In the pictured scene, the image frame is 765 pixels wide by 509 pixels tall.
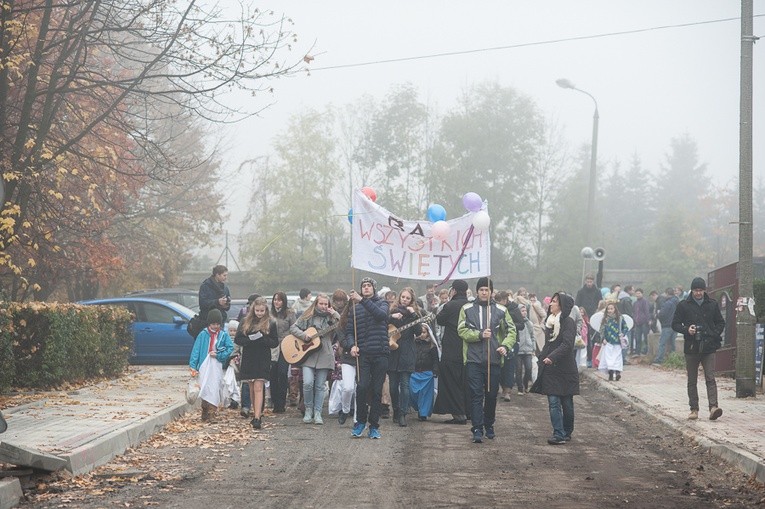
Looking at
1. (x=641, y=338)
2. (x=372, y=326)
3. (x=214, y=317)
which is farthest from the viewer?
(x=641, y=338)

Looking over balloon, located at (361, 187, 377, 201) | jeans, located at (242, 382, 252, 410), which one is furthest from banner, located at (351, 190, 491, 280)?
jeans, located at (242, 382, 252, 410)

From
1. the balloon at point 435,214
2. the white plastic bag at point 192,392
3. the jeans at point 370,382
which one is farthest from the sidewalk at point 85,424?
the balloon at point 435,214

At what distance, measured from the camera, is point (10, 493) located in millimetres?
9203

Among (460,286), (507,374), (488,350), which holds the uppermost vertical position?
(460,286)

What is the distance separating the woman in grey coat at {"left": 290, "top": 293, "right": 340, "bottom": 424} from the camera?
16266mm

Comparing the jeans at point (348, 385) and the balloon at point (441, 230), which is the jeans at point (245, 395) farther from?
the balloon at point (441, 230)

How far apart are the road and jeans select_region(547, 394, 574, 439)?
0.20 metres

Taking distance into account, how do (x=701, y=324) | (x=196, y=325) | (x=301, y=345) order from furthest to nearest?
(x=196, y=325) → (x=301, y=345) → (x=701, y=324)

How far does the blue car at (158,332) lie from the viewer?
89.7ft

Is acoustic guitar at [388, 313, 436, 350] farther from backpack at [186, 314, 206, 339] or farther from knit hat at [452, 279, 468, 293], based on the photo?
backpack at [186, 314, 206, 339]

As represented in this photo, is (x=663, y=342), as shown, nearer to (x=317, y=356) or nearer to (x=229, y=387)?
(x=229, y=387)

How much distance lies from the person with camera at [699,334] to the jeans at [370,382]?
431 centimetres

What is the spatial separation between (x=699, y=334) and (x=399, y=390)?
431cm

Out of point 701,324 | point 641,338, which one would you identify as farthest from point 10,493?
point 641,338
